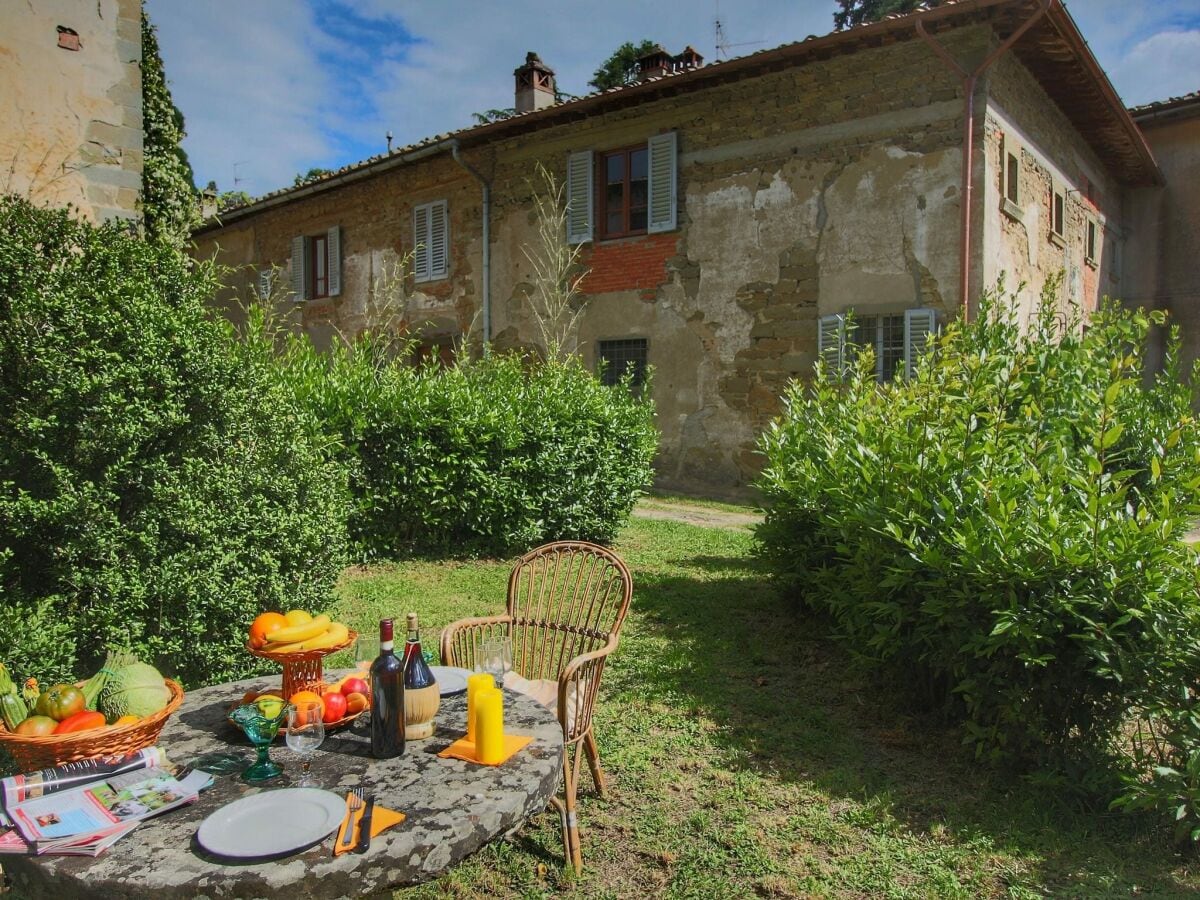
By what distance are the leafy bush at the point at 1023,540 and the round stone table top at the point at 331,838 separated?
70.3 inches

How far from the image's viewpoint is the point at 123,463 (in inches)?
131

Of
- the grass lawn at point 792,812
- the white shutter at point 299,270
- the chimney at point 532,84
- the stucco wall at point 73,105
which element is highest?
the chimney at point 532,84

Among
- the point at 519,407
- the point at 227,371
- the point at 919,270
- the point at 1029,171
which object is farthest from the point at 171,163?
the point at 1029,171

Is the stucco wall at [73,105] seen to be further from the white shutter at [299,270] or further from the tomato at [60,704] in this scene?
the white shutter at [299,270]

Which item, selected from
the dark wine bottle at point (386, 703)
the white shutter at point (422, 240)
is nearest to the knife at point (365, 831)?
the dark wine bottle at point (386, 703)

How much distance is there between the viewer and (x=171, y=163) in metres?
7.99

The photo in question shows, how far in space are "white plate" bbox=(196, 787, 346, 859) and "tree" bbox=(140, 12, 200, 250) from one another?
7113 mm

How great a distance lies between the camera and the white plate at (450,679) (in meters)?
2.49

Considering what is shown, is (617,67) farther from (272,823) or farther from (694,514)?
(272,823)

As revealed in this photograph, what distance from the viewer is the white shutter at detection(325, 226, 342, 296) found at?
15289mm

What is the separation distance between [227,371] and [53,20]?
3.73 m

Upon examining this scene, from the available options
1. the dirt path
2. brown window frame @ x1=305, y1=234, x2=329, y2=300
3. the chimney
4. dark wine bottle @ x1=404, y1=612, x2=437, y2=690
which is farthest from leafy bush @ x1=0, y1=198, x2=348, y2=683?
brown window frame @ x1=305, y1=234, x2=329, y2=300

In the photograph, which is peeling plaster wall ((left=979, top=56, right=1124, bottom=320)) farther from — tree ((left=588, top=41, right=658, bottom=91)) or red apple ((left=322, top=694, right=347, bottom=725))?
tree ((left=588, top=41, right=658, bottom=91))

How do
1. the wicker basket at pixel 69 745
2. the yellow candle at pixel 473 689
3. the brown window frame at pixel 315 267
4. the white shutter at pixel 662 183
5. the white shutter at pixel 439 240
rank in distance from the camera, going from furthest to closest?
the brown window frame at pixel 315 267 < the white shutter at pixel 439 240 < the white shutter at pixel 662 183 < the yellow candle at pixel 473 689 < the wicker basket at pixel 69 745
